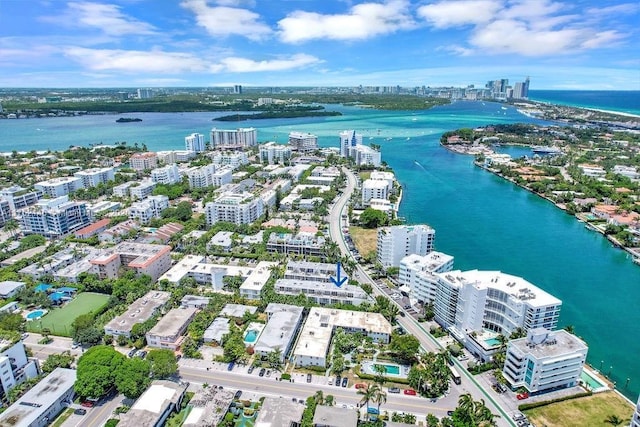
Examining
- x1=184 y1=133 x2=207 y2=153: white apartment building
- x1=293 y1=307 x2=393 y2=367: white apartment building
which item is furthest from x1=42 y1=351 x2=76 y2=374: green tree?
x1=184 y1=133 x2=207 y2=153: white apartment building

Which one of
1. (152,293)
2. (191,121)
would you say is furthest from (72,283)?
(191,121)

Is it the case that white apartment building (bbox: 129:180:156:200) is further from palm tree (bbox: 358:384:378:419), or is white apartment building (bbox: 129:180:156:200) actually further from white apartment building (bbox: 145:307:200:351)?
palm tree (bbox: 358:384:378:419)


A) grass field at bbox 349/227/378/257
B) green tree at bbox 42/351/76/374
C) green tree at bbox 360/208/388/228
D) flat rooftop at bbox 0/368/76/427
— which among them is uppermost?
green tree at bbox 360/208/388/228

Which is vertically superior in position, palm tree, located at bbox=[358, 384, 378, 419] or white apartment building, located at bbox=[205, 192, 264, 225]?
white apartment building, located at bbox=[205, 192, 264, 225]

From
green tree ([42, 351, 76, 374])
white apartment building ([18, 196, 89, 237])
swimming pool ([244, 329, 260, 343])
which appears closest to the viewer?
green tree ([42, 351, 76, 374])

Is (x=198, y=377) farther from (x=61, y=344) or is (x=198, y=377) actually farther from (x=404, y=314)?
(x=404, y=314)

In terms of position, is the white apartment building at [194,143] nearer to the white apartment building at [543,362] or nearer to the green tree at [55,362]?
the green tree at [55,362]
